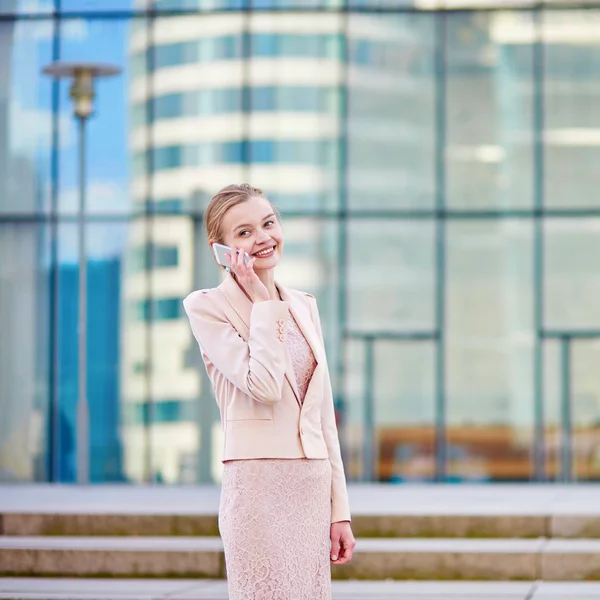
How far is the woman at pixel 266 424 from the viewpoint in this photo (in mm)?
3443

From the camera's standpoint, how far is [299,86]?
15453 mm

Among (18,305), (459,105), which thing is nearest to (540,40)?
(459,105)

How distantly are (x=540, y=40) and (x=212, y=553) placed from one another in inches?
340

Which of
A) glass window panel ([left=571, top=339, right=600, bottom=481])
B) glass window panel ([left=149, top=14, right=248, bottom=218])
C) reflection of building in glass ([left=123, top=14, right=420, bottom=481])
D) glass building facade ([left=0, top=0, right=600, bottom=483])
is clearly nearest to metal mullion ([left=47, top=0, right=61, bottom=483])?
glass building facade ([left=0, top=0, right=600, bottom=483])

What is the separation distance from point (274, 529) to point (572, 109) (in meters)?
12.4

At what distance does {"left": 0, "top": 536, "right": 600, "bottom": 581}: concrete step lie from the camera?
841 centimetres

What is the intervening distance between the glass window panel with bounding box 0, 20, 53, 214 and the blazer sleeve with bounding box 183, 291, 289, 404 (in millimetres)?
12142

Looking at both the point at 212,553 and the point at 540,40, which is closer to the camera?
the point at 212,553

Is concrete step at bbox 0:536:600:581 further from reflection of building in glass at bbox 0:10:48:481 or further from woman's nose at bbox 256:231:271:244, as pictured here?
reflection of building in glass at bbox 0:10:48:481

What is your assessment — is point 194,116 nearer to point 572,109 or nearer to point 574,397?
point 572,109

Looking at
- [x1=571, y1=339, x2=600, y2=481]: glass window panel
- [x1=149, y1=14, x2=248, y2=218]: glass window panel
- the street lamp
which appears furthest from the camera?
[x1=149, y1=14, x2=248, y2=218]: glass window panel

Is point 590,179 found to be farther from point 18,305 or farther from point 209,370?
point 209,370

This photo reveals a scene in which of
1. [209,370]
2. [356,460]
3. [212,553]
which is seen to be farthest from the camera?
[356,460]

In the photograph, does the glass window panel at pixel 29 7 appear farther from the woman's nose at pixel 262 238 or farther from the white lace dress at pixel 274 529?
the white lace dress at pixel 274 529
